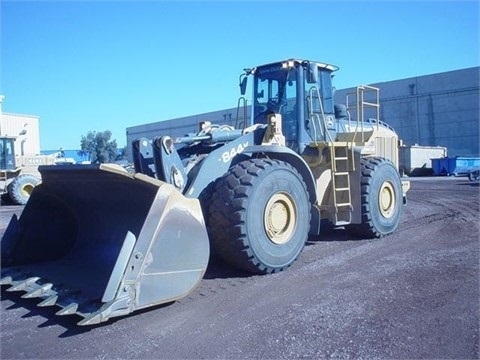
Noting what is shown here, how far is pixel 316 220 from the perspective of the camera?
6.49 m

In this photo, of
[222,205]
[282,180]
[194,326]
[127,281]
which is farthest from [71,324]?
[282,180]

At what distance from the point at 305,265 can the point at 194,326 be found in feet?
8.07

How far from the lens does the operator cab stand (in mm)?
7324

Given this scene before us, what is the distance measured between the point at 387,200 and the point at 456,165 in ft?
79.9

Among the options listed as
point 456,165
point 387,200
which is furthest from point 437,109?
point 387,200

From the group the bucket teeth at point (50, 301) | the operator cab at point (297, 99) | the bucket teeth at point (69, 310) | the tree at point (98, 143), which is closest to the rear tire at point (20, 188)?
the operator cab at point (297, 99)

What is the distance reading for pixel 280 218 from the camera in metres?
5.85

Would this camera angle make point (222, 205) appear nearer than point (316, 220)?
Yes

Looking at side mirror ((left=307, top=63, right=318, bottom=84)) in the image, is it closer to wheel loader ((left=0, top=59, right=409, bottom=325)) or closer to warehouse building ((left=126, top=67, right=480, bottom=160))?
wheel loader ((left=0, top=59, right=409, bottom=325))

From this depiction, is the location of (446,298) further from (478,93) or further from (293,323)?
(478,93)

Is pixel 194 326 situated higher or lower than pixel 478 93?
lower

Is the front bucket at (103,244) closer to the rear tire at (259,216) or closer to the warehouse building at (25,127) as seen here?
the rear tire at (259,216)

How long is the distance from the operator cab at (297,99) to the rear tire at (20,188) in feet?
44.4

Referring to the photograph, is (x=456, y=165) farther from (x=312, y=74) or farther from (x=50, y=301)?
(x=50, y=301)
